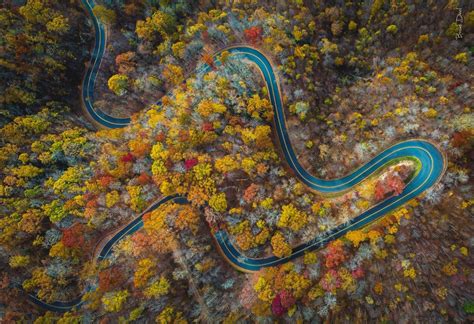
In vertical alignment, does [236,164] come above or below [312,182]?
above

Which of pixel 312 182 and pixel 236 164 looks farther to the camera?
pixel 312 182

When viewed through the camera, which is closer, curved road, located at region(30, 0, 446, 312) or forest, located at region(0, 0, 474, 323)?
forest, located at region(0, 0, 474, 323)

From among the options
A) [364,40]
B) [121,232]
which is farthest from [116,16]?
[364,40]

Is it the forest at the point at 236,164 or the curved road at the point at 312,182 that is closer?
the forest at the point at 236,164
